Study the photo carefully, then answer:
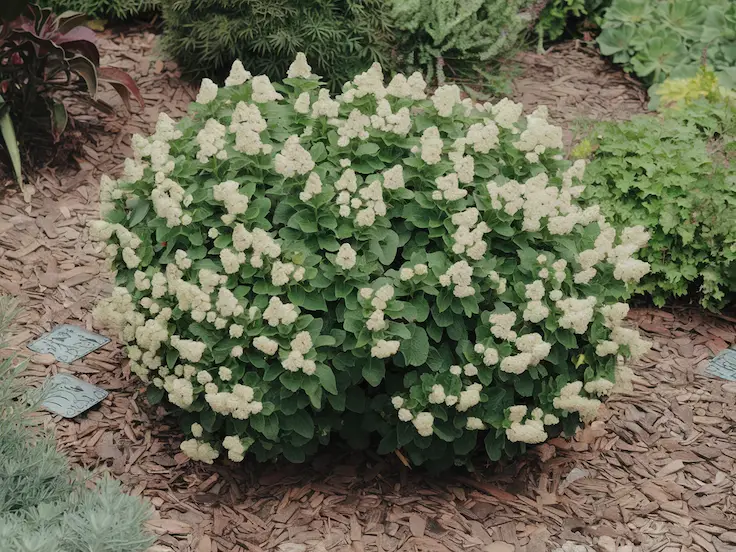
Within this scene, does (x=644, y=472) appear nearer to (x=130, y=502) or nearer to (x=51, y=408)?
(x=130, y=502)

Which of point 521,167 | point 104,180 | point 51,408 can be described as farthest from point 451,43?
point 51,408

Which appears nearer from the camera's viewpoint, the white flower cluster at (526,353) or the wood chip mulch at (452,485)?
the white flower cluster at (526,353)

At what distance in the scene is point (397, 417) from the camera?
314cm

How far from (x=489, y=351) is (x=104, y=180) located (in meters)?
1.57

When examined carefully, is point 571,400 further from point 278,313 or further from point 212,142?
point 212,142

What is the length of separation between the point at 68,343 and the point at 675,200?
2850 millimetres

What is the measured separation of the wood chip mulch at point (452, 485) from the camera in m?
3.17

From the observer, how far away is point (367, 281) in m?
2.97

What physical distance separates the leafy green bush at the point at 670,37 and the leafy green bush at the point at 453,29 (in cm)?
76

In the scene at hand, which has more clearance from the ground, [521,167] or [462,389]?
[521,167]

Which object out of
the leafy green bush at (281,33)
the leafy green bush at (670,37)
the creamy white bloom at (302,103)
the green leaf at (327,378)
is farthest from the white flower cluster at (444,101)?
the leafy green bush at (670,37)

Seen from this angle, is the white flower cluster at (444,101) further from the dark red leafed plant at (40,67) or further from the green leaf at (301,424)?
the dark red leafed plant at (40,67)

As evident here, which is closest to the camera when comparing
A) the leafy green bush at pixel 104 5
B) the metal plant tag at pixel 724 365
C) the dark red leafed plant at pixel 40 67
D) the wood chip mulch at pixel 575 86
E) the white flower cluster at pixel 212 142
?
the white flower cluster at pixel 212 142

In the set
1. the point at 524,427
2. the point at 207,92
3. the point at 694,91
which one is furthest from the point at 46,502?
the point at 694,91
